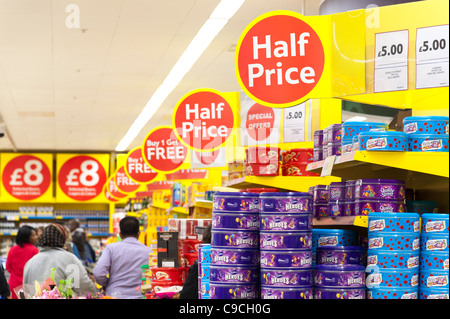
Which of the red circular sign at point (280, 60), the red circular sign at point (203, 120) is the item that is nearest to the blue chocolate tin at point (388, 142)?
the red circular sign at point (280, 60)

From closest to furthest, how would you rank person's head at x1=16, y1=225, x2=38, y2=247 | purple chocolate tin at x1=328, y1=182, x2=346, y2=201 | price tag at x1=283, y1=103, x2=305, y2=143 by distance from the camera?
1. purple chocolate tin at x1=328, y1=182, x2=346, y2=201
2. price tag at x1=283, y1=103, x2=305, y2=143
3. person's head at x1=16, y1=225, x2=38, y2=247

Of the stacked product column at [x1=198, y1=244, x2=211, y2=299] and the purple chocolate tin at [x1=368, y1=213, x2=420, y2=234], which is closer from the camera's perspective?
the purple chocolate tin at [x1=368, y1=213, x2=420, y2=234]

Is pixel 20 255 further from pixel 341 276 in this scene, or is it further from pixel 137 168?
pixel 341 276

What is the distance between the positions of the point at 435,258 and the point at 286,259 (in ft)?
1.92

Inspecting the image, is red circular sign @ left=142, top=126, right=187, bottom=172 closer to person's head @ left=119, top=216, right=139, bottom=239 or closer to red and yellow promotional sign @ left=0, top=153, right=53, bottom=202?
person's head @ left=119, top=216, right=139, bottom=239

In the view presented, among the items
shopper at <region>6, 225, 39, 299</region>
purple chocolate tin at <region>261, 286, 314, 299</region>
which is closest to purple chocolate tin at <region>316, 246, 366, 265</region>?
purple chocolate tin at <region>261, 286, 314, 299</region>

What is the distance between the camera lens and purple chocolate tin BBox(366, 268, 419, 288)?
8.05 ft

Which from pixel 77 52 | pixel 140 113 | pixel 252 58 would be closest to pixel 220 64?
pixel 77 52

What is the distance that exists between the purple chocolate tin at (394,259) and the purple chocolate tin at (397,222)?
85 mm

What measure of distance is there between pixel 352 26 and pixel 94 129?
1081cm

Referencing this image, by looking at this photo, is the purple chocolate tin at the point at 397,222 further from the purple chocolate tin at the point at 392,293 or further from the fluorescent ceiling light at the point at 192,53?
the fluorescent ceiling light at the point at 192,53

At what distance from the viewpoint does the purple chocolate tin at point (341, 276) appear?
2.44m

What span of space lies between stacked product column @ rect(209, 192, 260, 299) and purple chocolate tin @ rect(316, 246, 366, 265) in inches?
11.5

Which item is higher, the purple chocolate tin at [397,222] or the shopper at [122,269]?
the purple chocolate tin at [397,222]
